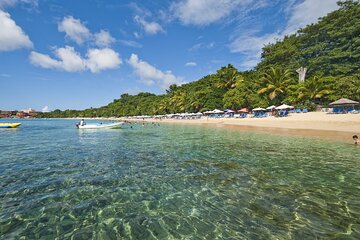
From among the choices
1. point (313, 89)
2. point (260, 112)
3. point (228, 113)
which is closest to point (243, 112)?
point (260, 112)

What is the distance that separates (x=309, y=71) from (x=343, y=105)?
784 inches

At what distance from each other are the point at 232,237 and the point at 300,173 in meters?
6.56

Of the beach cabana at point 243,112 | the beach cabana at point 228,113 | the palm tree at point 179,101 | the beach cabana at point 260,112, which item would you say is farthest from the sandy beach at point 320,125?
the palm tree at point 179,101

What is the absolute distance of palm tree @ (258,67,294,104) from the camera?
49719 mm

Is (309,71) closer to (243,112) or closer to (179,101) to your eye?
(243,112)

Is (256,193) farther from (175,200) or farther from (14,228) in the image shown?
(14,228)

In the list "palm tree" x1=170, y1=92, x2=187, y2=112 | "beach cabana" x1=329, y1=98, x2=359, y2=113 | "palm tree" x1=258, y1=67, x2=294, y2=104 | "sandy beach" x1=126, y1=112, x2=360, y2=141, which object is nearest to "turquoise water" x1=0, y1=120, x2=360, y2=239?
"sandy beach" x1=126, y1=112, x2=360, y2=141

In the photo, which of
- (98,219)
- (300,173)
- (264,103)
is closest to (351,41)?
(264,103)

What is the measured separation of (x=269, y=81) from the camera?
5088 cm

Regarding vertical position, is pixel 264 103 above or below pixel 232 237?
above

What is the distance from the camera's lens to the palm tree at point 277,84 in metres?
49.7

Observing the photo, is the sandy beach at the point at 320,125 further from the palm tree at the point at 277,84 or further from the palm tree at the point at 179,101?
the palm tree at the point at 179,101

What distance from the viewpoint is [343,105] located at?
36438mm

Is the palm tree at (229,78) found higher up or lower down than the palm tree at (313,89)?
higher up
